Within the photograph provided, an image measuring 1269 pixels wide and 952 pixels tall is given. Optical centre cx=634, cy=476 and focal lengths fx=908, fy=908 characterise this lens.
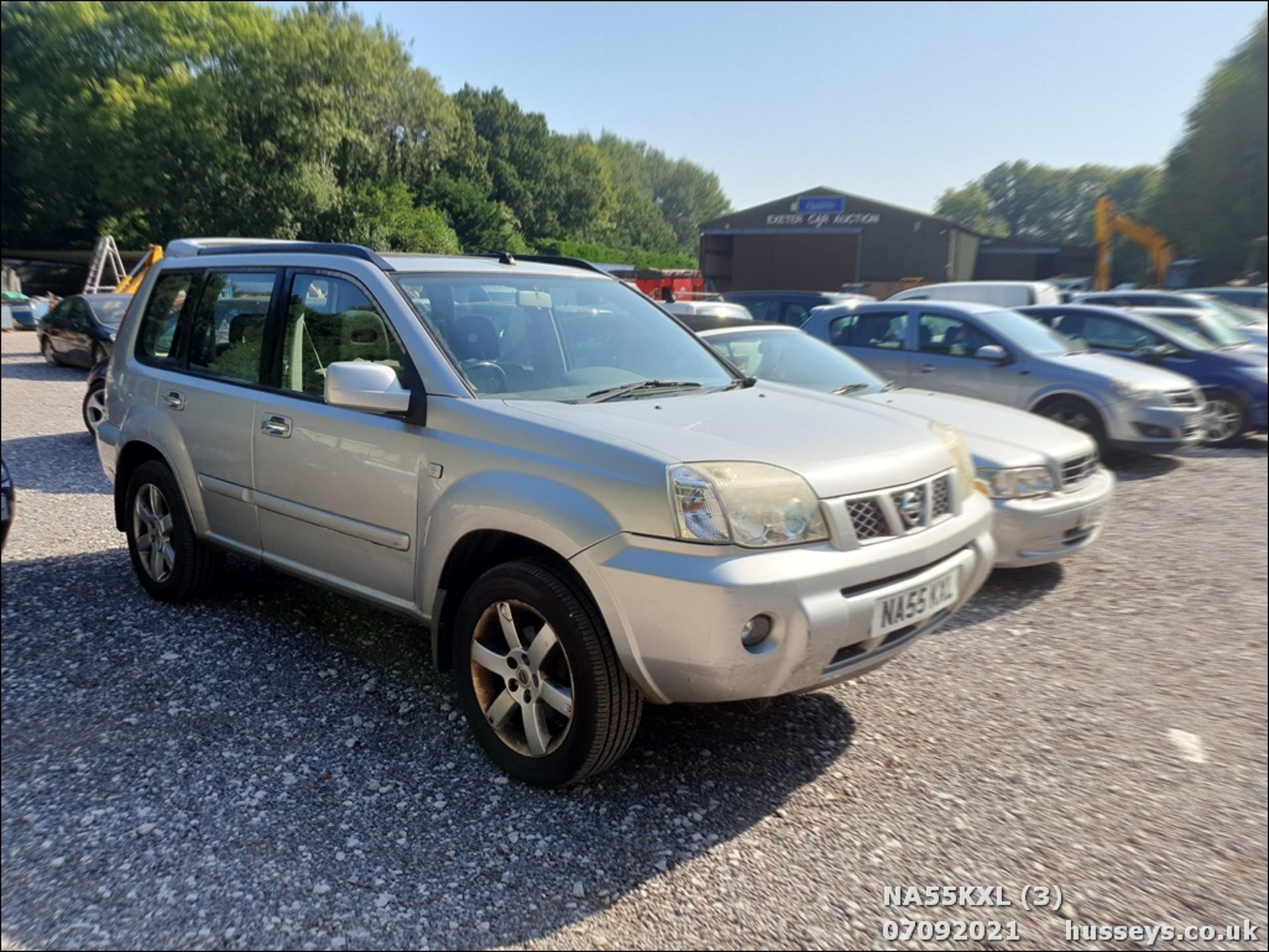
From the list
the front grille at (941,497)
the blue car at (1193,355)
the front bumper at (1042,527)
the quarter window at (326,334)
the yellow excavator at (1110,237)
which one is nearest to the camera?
the front grille at (941,497)

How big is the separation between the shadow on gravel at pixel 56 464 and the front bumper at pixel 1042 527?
20.6 feet

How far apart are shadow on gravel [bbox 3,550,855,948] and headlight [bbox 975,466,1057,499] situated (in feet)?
6.58

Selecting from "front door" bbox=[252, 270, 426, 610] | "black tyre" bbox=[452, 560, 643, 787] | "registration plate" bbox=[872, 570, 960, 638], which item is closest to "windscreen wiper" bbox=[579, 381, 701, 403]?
"front door" bbox=[252, 270, 426, 610]

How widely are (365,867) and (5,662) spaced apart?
237 cm

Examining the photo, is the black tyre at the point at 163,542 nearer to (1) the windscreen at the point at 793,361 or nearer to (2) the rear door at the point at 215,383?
(2) the rear door at the point at 215,383

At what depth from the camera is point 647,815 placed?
295 centimetres

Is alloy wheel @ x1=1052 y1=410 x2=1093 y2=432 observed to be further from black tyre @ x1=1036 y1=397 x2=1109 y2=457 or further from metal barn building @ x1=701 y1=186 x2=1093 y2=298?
metal barn building @ x1=701 y1=186 x2=1093 y2=298

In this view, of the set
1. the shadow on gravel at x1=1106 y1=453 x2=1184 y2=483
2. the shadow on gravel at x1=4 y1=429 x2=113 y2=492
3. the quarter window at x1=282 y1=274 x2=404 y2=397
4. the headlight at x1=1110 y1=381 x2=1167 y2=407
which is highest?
the quarter window at x1=282 y1=274 x2=404 y2=397

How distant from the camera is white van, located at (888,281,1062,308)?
54.1 ft

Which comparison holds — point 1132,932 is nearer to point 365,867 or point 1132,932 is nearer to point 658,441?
A: point 658,441

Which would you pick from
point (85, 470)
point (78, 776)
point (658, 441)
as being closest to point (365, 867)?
point (78, 776)

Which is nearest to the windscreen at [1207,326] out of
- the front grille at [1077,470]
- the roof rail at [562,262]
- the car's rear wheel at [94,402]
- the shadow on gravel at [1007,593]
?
the front grille at [1077,470]

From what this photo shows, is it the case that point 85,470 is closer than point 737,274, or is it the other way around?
point 85,470

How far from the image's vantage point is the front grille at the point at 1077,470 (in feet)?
17.5
